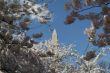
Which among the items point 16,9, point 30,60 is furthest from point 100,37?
point 30,60

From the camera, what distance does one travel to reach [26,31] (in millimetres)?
15375

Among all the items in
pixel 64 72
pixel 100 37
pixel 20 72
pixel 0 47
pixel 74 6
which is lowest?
pixel 64 72

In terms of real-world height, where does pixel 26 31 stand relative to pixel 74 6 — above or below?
below

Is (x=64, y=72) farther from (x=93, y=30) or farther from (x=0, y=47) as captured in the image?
(x=93, y=30)

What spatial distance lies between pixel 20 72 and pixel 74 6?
9039 mm

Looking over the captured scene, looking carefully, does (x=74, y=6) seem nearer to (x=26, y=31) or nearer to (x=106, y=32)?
(x=106, y=32)

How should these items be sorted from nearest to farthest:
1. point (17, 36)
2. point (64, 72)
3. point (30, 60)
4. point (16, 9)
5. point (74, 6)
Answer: point (74, 6), point (16, 9), point (17, 36), point (30, 60), point (64, 72)

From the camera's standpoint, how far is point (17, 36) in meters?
15.9

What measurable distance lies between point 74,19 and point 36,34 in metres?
5.66

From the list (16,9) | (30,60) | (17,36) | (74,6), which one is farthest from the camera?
(30,60)

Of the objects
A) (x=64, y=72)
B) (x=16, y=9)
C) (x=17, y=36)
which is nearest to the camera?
(x=16, y=9)

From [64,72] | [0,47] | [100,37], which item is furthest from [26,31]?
[64,72]

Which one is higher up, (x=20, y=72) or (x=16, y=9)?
(x=16, y=9)

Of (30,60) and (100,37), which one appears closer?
(100,37)
